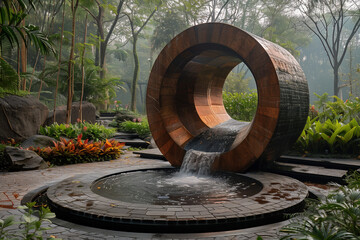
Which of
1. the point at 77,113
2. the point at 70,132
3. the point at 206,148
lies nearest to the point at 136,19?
the point at 77,113

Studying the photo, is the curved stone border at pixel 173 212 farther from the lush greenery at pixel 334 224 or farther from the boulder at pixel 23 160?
the boulder at pixel 23 160

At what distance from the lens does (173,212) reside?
12.5ft

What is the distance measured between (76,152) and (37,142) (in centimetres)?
139

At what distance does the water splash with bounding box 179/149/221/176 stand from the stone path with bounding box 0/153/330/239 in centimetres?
237

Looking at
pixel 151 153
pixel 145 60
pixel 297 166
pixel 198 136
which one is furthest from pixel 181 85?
pixel 145 60

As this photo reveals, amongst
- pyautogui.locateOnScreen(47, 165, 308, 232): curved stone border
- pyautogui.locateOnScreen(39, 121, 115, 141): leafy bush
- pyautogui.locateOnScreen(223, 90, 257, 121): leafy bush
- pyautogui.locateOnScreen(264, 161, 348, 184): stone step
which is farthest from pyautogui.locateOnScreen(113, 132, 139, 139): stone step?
pyautogui.locateOnScreen(47, 165, 308, 232): curved stone border

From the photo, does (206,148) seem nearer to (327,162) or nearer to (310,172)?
(310,172)

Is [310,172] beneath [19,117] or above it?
beneath

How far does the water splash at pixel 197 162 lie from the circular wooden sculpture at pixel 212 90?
17 cm

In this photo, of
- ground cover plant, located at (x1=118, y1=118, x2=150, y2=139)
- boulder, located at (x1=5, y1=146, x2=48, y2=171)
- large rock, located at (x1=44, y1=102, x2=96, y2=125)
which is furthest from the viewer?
ground cover plant, located at (x1=118, y1=118, x2=150, y2=139)

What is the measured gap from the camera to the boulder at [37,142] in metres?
9.10

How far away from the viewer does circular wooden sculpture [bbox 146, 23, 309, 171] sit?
6105 mm

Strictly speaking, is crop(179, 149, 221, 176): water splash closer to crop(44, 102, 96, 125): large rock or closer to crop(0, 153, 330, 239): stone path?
crop(0, 153, 330, 239): stone path

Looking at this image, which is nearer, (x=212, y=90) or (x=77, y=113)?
(x=212, y=90)
